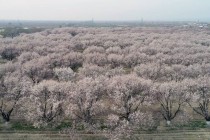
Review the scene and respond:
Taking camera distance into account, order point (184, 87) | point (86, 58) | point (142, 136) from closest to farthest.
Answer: point (142, 136) < point (184, 87) < point (86, 58)

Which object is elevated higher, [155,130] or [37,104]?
[37,104]

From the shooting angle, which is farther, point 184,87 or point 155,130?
point 184,87

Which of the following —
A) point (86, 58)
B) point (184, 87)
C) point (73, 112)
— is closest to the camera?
point (73, 112)

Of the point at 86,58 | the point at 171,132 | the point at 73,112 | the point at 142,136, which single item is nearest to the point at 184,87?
the point at 171,132

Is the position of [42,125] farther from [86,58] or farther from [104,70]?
[86,58]

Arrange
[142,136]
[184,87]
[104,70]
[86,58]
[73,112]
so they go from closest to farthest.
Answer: [142,136] < [73,112] < [184,87] < [104,70] < [86,58]

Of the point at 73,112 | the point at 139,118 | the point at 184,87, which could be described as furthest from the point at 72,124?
the point at 184,87

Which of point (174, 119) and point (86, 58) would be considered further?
point (86, 58)

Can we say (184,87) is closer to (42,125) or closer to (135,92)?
(135,92)

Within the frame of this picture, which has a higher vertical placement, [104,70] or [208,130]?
[104,70]
